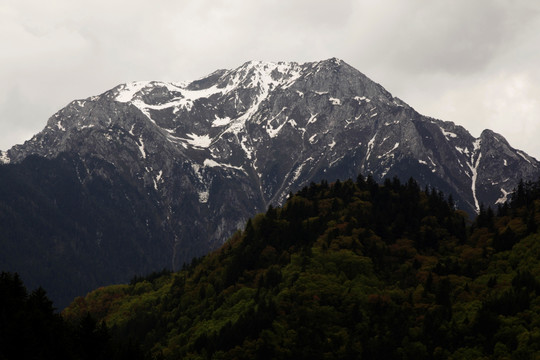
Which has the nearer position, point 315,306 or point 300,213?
point 315,306

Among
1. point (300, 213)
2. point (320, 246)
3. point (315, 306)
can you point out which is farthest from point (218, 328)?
point (300, 213)

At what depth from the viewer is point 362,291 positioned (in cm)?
15275

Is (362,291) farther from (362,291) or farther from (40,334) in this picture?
(40,334)

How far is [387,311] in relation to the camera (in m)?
143

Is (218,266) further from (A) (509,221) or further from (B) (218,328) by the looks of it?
(A) (509,221)

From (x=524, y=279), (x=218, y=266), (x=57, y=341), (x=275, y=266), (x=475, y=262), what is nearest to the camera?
(x=57, y=341)

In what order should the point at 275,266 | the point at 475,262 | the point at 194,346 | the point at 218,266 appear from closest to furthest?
the point at 194,346, the point at 475,262, the point at 275,266, the point at 218,266

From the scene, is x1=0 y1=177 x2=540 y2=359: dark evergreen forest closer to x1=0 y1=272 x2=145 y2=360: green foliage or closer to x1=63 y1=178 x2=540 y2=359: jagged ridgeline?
x1=63 y1=178 x2=540 y2=359: jagged ridgeline

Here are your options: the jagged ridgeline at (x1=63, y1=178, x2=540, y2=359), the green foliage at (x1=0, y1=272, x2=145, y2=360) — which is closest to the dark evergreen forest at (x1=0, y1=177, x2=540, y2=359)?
the jagged ridgeline at (x1=63, y1=178, x2=540, y2=359)

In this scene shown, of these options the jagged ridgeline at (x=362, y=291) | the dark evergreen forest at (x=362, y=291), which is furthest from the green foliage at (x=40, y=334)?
the jagged ridgeline at (x=362, y=291)

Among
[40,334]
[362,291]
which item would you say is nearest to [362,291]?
[362,291]

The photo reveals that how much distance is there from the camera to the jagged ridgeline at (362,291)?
130875mm

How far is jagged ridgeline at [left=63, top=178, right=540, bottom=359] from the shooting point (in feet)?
429

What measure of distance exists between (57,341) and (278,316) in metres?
82.1
